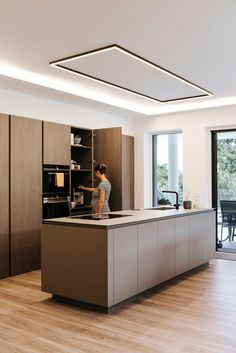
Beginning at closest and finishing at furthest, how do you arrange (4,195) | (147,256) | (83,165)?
(147,256) < (4,195) < (83,165)

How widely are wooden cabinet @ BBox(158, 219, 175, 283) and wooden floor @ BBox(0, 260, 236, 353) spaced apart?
0.19 m

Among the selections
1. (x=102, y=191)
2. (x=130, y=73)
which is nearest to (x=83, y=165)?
(x=102, y=191)

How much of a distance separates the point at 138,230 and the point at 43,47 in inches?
86.0

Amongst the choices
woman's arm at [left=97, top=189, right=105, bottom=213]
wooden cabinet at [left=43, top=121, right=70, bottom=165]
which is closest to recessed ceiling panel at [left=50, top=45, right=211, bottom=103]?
wooden cabinet at [left=43, top=121, right=70, bottom=165]

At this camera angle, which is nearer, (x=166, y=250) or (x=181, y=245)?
(x=166, y=250)

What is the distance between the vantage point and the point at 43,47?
3.80 meters

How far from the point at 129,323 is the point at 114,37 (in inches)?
107

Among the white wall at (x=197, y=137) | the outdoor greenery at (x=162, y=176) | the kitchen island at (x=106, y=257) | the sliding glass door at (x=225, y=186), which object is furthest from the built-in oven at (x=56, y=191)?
the sliding glass door at (x=225, y=186)

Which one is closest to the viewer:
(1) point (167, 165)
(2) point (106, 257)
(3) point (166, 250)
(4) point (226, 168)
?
(2) point (106, 257)

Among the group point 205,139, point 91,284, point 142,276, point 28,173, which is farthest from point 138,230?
point 205,139

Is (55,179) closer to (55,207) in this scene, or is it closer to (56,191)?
(56,191)

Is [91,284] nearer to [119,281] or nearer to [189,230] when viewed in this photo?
[119,281]

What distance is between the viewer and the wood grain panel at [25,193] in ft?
15.9

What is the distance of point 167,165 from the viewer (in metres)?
7.33
